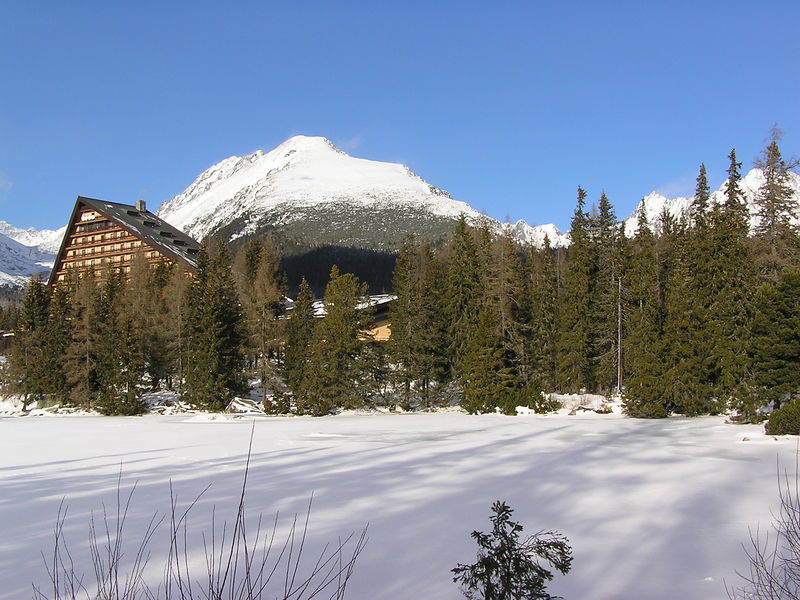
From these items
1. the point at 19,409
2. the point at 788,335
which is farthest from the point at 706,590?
the point at 19,409

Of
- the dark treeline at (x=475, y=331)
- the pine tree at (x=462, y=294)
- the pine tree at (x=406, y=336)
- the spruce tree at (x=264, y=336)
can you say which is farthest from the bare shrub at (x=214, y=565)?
the pine tree at (x=462, y=294)

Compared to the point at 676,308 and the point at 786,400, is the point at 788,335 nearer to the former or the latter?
the point at 786,400

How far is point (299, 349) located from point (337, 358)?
4.85 meters

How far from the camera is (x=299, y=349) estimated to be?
40.0m

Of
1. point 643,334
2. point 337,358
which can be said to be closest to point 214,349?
point 337,358

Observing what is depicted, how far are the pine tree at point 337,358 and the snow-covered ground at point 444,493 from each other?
50.6ft

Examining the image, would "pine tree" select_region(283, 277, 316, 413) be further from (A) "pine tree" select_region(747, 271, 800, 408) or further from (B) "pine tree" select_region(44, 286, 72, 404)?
(A) "pine tree" select_region(747, 271, 800, 408)

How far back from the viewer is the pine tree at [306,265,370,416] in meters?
35.7

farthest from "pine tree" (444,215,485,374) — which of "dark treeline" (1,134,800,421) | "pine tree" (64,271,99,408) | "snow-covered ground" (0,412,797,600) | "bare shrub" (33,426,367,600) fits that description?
"bare shrub" (33,426,367,600)

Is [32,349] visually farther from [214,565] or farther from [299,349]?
[214,565]

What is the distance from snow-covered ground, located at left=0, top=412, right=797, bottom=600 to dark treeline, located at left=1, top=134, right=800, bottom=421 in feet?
38.6

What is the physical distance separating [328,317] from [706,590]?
3186cm

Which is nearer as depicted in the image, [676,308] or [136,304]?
[676,308]

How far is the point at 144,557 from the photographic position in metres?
6.60
